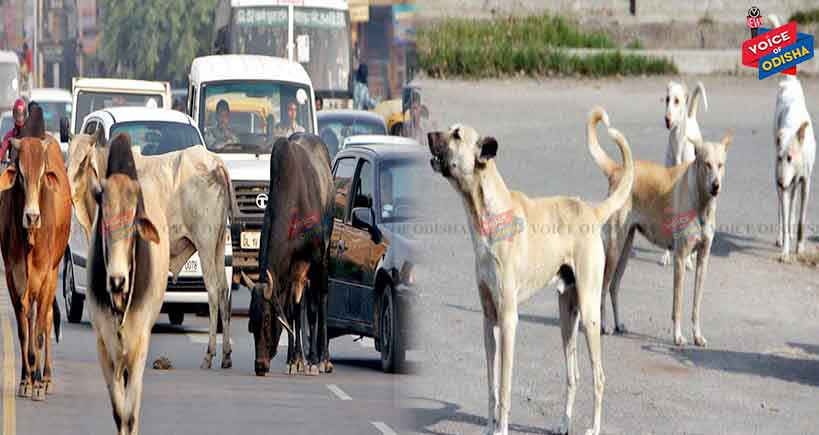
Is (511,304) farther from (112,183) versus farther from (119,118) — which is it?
(119,118)

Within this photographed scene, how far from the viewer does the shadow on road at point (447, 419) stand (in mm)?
9487

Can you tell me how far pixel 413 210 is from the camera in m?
13.0

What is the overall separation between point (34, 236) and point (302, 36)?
66.6ft

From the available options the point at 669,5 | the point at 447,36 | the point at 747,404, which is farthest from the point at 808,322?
the point at 669,5

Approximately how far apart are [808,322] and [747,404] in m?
3.13

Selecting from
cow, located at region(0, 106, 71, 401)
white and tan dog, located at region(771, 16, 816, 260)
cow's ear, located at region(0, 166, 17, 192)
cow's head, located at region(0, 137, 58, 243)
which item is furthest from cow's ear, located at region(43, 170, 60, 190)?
white and tan dog, located at region(771, 16, 816, 260)

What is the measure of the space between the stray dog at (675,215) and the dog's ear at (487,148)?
4.62 metres

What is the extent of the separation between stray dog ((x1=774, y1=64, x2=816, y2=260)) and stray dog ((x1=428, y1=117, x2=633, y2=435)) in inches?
316

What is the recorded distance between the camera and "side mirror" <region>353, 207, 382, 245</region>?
12.1m

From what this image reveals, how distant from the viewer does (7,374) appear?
41.9 feet

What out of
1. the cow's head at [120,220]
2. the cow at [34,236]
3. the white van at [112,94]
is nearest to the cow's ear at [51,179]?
the cow at [34,236]

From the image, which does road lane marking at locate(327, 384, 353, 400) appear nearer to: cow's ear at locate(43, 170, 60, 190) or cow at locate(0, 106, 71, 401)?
cow at locate(0, 106, 71, 401)

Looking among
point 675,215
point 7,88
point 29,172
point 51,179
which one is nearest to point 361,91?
point 7,88

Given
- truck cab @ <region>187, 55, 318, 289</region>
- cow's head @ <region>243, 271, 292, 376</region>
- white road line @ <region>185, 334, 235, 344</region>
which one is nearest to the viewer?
cow's head @ <region>243, 271, 292, 376</region>
